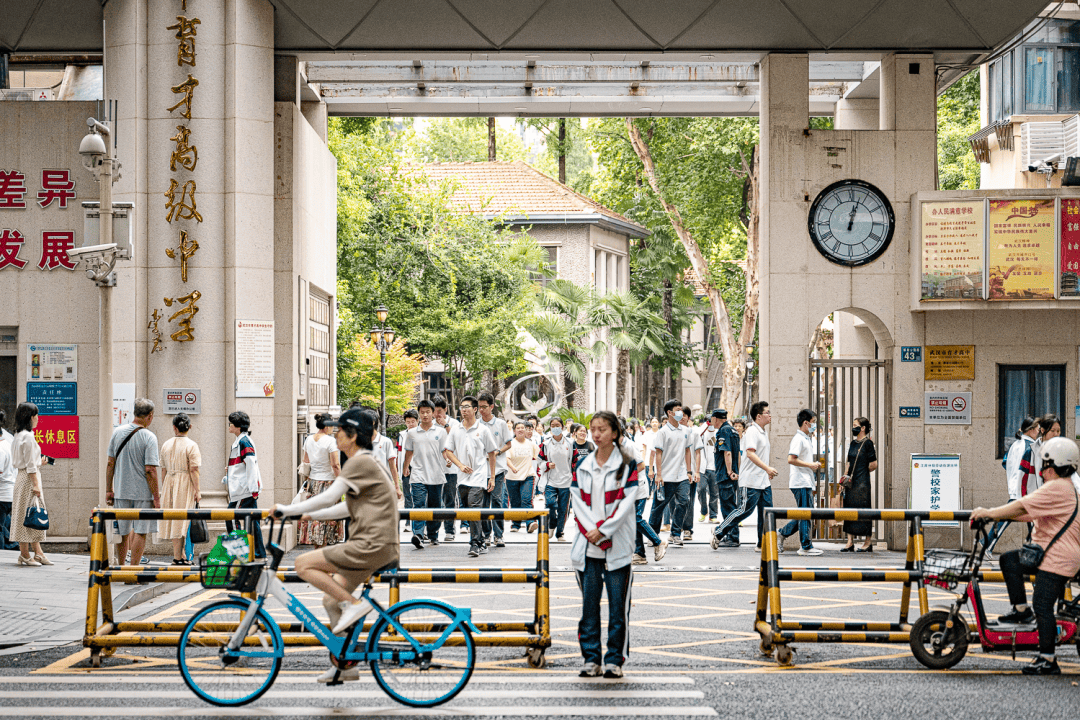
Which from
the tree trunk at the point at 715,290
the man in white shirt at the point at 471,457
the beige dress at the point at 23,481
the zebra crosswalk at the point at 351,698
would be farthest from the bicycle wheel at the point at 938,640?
the tree trunk at the point at 715,290

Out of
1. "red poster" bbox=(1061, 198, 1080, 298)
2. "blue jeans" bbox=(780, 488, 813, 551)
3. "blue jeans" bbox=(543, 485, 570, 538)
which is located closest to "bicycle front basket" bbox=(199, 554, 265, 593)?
"blue jeans" bbox=(780, 488, 813, 551)

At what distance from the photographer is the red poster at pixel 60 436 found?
15.1 metres

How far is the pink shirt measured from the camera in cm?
810

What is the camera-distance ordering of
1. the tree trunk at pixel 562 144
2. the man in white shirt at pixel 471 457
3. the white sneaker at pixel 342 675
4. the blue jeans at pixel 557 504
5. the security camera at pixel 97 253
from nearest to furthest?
1. the white sneaker at pixel 342 675
2. the security camera at pixel 97 253
3. the man in white shirt at pixel 471 457
4. the blue jeans at pixel 557 504
5. the tree trunk at pixel 562 144

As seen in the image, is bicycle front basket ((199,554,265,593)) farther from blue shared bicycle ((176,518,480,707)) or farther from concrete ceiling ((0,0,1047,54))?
concrete ceiling ((0,0,1047,54))

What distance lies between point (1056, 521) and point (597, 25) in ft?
32.5

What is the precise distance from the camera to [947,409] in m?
16.1

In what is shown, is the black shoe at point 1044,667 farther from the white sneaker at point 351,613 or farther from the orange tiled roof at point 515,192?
the orange tiled roof at point 515,192

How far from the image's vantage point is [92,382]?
15164mm

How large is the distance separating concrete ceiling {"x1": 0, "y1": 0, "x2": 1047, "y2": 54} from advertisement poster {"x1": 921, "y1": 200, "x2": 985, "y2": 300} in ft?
7.70

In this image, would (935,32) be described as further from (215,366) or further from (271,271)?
(215,366)

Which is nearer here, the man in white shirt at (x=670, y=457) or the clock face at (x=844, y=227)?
the man in white shirt at (x=670, y=457)

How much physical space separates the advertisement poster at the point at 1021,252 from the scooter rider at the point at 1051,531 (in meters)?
7.74

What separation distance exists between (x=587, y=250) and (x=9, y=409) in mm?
30641
